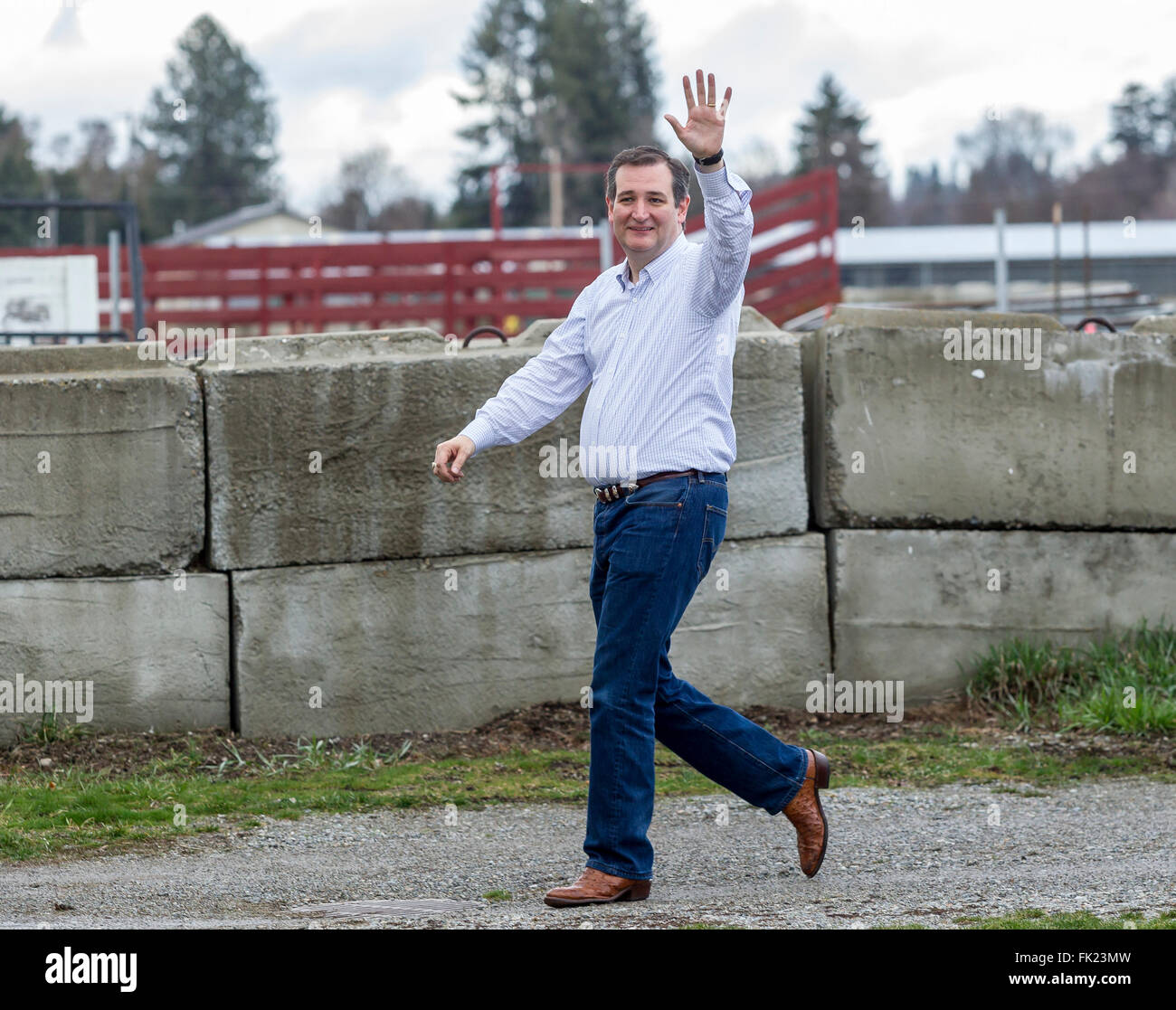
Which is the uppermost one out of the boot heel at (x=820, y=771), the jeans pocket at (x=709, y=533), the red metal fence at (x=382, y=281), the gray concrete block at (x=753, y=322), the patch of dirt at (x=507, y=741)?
the red metal fence at (x=382, y=281)

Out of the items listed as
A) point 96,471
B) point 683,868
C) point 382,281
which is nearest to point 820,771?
point 683,868

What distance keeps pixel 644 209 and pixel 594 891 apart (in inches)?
68.9

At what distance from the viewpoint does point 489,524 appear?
5695 mm

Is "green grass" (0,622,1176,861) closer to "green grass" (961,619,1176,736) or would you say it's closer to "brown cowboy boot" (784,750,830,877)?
"green grass" (961,619,1176,736)

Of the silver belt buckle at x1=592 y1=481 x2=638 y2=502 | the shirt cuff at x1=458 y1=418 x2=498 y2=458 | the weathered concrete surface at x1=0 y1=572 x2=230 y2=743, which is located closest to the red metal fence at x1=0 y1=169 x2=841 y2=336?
the weathered concrete surface at x1=0 y1=572 x2=230 y2=743

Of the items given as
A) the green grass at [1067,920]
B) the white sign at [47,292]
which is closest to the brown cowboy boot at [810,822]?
the green grass at [1067,920]

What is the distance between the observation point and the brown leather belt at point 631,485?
3746mm

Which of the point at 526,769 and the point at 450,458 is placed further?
the point at 526,769

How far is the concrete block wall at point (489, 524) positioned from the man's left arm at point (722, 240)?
6.41 ft

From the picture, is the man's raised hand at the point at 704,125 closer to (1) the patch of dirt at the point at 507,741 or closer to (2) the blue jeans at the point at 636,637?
(2) the blue jeans at the point at 636,637

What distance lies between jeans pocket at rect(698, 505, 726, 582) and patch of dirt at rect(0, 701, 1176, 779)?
6.28 ft

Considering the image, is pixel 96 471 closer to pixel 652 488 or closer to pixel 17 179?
pixel 652 488

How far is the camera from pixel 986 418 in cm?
597

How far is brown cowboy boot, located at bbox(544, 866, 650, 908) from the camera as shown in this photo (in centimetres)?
363
